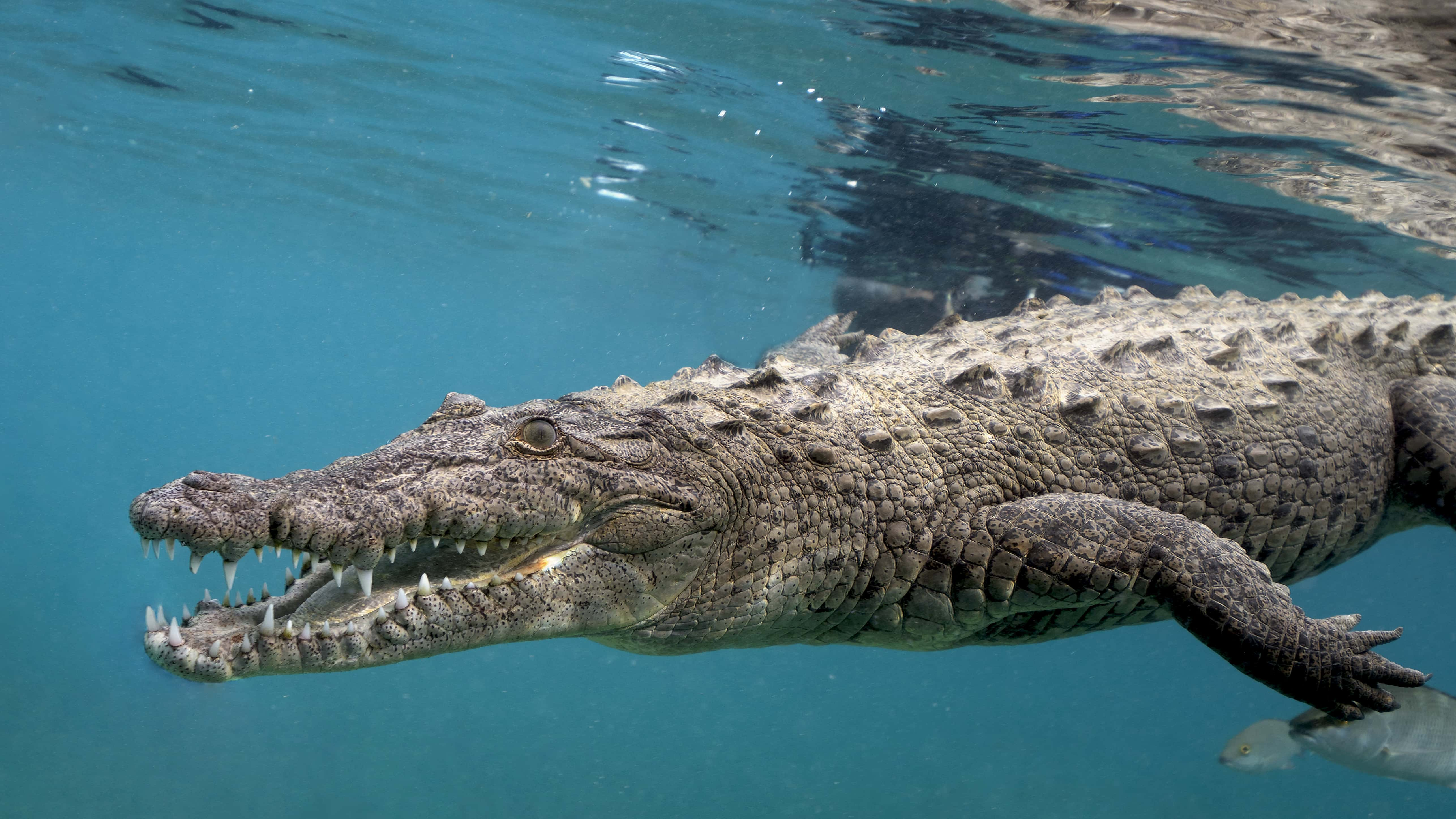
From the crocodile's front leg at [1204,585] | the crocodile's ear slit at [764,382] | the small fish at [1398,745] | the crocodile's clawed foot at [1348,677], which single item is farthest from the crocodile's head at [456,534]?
the small fish at [1398,745]

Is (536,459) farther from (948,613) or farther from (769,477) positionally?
(948,613)

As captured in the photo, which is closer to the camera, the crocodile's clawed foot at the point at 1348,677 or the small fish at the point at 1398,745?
the crocodile's clawed foot at the point at 1348,677

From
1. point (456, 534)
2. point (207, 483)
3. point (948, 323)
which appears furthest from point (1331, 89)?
point (207, 483)

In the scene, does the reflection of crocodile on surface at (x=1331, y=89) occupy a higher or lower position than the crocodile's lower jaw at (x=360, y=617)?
higher

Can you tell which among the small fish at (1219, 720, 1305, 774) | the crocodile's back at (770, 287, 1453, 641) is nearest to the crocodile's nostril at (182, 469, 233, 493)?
the crocodile's back at (770, 287, 1453, 641)

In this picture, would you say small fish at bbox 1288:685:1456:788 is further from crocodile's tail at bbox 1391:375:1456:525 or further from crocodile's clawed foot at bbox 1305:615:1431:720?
Result: crocodile's clawed foot at bbox 1305:615:1431:720

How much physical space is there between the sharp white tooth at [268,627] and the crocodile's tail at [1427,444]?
18.1 ft

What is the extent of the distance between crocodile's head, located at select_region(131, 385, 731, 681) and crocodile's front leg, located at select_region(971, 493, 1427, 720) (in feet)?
4.10

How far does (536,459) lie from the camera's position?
2.84 m

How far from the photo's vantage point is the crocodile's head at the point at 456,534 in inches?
90.0

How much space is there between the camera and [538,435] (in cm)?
288

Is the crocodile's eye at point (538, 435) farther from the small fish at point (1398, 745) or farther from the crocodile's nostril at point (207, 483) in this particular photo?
the small fish at point (1398, 745)

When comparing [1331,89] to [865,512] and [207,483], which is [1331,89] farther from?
[207,483]

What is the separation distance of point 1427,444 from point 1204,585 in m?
2.57
